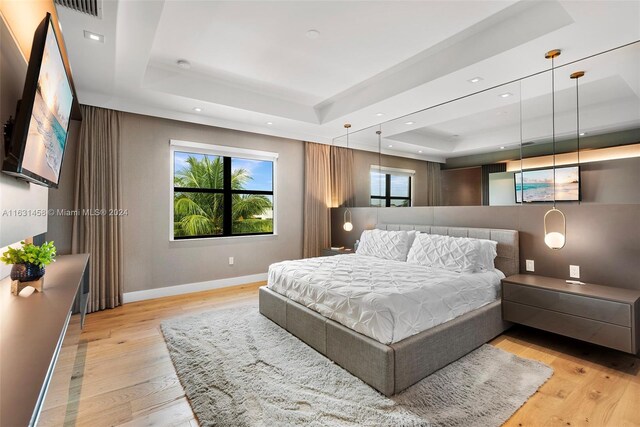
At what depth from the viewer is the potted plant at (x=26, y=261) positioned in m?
1.79

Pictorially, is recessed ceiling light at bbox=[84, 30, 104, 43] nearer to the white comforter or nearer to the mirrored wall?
the white comforter

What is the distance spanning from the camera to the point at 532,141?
313 centimetres

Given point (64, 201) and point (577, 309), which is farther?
point (64, 201)

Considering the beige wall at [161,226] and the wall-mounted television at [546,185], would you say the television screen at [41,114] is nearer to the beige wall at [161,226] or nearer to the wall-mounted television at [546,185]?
the beige wall at [161,226]

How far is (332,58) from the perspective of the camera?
318cm

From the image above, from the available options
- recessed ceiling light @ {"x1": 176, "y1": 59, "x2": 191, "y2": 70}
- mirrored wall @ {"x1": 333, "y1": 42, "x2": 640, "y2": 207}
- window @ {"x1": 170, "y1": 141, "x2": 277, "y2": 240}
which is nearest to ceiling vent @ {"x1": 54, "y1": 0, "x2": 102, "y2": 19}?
recessed ceiling light @ {"x1": 176, "y1": 59, "x2": 191, "y2": 70}

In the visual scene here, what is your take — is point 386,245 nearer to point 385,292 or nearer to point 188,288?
point 385,292

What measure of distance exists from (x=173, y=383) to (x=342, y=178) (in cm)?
445

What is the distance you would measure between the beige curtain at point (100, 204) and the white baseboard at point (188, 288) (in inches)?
7.3

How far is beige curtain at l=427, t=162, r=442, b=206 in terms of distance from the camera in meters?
4.00

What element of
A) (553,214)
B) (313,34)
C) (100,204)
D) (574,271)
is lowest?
(574,271)

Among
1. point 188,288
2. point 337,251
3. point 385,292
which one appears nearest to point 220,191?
point 188,288

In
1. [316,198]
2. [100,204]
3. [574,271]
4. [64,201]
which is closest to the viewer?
[574,271]

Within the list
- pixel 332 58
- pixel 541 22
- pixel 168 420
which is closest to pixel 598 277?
pixel 541 22
